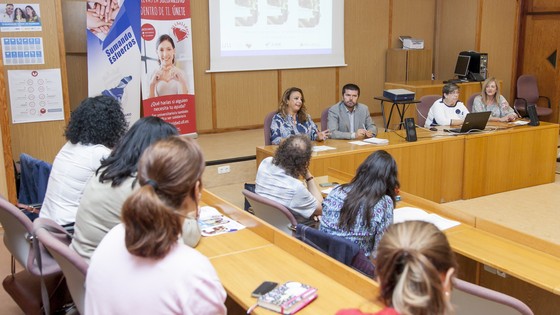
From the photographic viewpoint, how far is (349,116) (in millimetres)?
5746

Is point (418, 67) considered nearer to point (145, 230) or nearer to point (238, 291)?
point (238, 291)

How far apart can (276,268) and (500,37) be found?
8.38 meters

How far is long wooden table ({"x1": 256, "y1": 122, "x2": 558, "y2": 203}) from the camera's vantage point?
5133mm

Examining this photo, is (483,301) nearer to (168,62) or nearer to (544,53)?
(168,62)

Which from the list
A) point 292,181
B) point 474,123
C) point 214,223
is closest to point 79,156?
point 214,223

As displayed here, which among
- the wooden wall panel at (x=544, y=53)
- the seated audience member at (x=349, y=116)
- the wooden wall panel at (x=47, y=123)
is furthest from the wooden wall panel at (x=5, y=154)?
the wooden wall panel at (x=544, y=53)

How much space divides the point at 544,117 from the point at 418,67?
2197 millimetres

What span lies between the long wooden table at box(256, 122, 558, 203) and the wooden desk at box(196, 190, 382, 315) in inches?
81.0

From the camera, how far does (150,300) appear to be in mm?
1495

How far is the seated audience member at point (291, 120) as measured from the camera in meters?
5.25

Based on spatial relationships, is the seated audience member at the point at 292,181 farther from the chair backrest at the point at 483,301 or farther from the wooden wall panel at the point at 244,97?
the wooden wall panel at the point at 244,97

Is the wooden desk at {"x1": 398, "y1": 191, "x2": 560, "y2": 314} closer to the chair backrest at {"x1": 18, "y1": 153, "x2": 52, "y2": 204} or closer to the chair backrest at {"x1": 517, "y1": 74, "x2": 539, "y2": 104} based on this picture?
the chair backrest at {"x1": 18, "y1": 153, "x2": 52, "y2": 204}

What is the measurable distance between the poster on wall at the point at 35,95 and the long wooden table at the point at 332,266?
262cm

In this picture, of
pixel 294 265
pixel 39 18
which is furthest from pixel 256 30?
pixel 294 265
